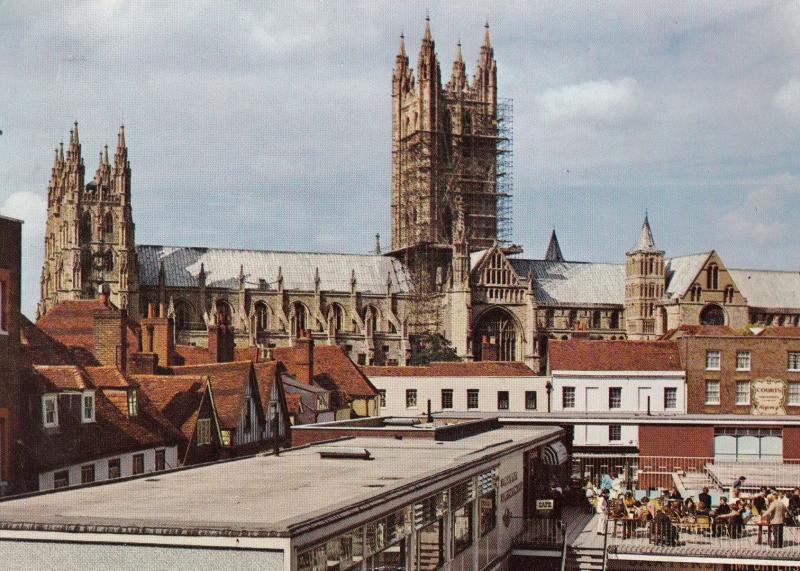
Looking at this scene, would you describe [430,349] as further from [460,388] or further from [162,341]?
[162,341]

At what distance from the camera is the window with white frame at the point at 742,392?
57.6m

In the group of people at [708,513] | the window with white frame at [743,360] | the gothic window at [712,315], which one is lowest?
the group of people at [708,513]

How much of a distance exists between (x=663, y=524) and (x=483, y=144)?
112605 mm

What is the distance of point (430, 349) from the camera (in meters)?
119

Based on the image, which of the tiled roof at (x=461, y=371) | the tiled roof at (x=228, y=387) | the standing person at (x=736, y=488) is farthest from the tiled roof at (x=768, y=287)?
the standing person at (x=736, y=488)

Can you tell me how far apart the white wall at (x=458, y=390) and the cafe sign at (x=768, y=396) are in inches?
387

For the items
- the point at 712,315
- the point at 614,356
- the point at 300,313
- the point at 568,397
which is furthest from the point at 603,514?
the point at 712,315

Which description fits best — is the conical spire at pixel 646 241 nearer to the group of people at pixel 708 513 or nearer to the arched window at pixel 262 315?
the arched window at pixel 262 315

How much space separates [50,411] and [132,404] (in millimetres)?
4483

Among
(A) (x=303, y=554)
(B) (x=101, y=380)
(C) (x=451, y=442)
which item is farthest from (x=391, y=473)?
(B) (x=101, y=380)

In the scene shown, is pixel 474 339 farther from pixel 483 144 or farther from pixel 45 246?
pixel 45 246

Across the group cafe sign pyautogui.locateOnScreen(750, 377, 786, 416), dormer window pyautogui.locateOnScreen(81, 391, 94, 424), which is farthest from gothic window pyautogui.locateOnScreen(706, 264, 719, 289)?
dormer window pyautogui.locateOnScreen(81, 391, 94, 424)

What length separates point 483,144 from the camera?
138 m

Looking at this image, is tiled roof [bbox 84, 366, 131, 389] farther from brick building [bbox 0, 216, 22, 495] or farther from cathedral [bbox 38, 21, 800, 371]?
cathedral [bbox 38, 21, 800, 371]
